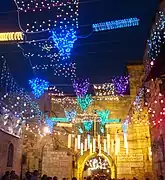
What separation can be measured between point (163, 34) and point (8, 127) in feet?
29.1

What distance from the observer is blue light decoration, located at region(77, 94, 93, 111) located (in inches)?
808

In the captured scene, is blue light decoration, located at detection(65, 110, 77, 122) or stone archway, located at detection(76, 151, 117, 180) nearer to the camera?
stone archway, located at detection(76, 151, 117, 180)

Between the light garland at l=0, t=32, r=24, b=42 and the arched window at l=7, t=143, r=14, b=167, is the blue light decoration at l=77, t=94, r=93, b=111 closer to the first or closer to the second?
the arched window at l=7, t=143, r=14, b=167

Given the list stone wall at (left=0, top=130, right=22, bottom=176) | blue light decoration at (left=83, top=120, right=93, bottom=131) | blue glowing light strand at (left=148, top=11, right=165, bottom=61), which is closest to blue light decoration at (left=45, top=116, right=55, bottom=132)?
blue light decoration at (left=83, top=120, right=93, bottom=131)

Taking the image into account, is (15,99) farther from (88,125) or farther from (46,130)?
(88,125)

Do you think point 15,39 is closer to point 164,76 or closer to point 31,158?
point 164,76

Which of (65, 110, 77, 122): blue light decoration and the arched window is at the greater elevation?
(65, 110, 77, 122): blue light decoration

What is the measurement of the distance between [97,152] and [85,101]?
164 inches

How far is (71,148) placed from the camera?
763 inches

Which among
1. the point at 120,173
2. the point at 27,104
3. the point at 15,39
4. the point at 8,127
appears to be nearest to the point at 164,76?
the point at 15,39

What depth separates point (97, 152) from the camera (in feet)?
63.6

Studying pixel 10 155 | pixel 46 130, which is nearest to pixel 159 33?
pixel 10 155

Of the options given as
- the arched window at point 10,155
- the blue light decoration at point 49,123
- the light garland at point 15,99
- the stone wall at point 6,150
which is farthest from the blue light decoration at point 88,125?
the arched window at point 10,155

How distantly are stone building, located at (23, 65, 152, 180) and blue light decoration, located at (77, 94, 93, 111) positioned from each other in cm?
60
